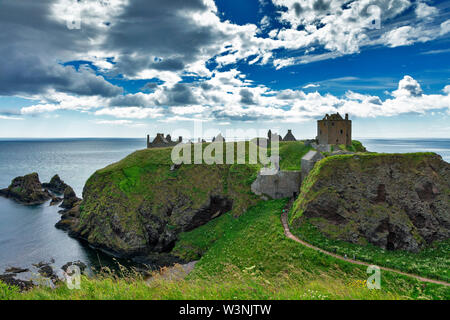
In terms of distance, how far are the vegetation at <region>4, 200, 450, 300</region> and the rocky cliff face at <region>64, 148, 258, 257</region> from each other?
135 inches

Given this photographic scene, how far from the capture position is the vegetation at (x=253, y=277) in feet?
26.4

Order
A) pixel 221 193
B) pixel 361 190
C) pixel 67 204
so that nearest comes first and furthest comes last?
pixel 361 190 < pixel 221 193 < pixel 67 204

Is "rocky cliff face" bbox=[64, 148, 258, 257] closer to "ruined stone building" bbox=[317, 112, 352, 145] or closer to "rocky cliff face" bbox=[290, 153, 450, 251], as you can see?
"rocky cliff face" bbox=[290, 153, 450, 251]

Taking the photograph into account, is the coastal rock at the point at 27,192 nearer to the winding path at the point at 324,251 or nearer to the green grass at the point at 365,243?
the winding path at the point at 324,251

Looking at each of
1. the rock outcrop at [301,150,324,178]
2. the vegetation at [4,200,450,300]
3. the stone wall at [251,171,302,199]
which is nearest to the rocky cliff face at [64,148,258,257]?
the stone wall at [251,171,302,199]

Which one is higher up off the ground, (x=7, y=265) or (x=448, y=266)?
(x=448, y=266)

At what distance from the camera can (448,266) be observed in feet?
82.5

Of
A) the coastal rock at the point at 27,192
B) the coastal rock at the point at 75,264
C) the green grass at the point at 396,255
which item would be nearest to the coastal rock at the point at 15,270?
the coastal rock at the point at 75,264

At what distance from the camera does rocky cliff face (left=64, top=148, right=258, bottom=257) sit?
1895 inches

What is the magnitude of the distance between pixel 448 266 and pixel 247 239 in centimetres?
2247

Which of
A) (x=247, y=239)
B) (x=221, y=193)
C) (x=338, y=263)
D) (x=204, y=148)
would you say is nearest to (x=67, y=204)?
(x=204, y=148)

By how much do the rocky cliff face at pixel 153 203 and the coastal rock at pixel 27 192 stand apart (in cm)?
3114

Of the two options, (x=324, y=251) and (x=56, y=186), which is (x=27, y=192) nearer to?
(x=56, y=186)
